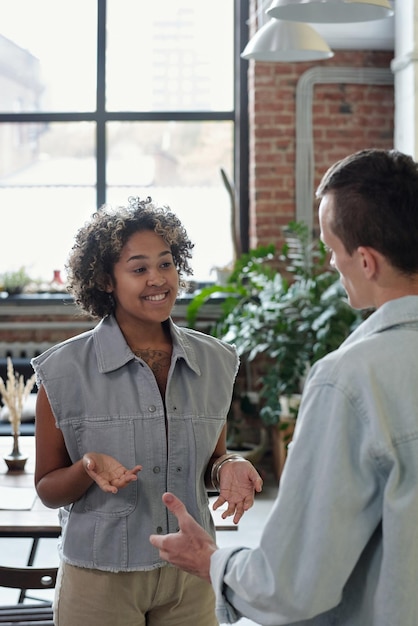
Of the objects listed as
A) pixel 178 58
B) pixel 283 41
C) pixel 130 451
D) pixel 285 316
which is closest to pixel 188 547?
pixel 130 451

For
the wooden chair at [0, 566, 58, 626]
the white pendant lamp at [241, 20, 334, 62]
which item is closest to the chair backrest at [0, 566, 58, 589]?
the wooden chair at [0, 566, 58, 626]

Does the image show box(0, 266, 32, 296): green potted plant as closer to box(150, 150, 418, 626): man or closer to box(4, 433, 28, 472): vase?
box(4, 433, 28, 472): vase

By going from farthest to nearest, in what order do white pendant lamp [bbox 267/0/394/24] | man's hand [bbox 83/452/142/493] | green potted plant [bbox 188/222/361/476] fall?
green potted plant [bbox 188/222/361/476] → white pendant lamp [bbox 267/0/394/24] → man's hand [bbox 83/452/142/493]

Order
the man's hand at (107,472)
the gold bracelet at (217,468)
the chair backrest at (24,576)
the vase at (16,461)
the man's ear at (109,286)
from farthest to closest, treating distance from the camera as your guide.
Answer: the vase at (16,461) → the chair backrest at (24,576) → the man's ear at (109,286) → the gold bracelet at (217,468) → the man's hand at (107,472)

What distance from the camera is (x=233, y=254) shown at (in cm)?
661

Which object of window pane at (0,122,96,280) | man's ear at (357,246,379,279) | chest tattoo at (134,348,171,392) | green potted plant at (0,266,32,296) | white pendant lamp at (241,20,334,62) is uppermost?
white pendant lamp at (241,20,334,62)

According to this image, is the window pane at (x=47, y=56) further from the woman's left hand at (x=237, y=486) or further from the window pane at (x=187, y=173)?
the woman's left hand at (x=237, y=486)

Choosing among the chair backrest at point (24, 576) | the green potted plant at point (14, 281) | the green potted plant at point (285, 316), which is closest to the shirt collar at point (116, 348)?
the chair backrest at point (24, 576)

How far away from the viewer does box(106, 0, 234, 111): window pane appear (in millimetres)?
6949

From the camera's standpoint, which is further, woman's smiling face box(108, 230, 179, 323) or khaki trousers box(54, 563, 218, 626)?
woman's smiling face box(108, 230, 179, 323)

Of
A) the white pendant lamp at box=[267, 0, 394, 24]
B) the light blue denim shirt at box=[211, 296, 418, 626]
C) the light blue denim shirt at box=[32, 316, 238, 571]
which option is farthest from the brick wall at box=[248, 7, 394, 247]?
the light blue denim shirt at box=[211, 296, 418, 626]

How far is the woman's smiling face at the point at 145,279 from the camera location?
81.9 inches

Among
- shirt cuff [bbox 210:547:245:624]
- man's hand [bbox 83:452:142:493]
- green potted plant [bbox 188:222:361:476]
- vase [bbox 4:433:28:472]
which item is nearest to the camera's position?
shirt cuff [bbox 210:547:245:624]

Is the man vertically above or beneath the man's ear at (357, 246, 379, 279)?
beneath
